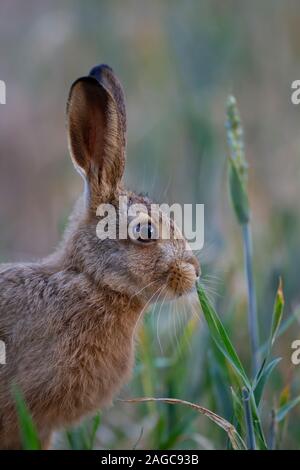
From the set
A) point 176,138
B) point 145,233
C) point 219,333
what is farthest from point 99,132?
point 176,138

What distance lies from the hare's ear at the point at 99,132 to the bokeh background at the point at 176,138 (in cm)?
76

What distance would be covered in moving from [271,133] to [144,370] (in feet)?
8.12

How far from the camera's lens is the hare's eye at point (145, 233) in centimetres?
330

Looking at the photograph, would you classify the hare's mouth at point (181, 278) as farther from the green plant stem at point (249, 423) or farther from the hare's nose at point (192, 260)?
the green plant stem at point (249, 423)

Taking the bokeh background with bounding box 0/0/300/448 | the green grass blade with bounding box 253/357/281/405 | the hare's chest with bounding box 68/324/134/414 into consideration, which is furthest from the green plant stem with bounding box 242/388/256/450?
the bokeh background with bounding box 0/0/300/448

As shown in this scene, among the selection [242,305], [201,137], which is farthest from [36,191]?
[242,305]

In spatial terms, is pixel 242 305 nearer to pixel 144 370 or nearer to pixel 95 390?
pixel 144 370

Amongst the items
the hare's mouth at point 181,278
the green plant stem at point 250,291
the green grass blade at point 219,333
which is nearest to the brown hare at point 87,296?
the hare's mouth at point 181,278

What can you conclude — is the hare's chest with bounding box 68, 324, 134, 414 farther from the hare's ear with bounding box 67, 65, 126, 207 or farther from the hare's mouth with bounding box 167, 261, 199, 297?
the hare's ear with bounding box 67, 65, 126, 207

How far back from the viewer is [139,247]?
3.32m

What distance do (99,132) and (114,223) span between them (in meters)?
0.35

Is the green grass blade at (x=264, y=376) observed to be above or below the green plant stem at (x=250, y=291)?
below

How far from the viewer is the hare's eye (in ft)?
10.8

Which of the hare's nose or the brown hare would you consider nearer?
the brown hare
